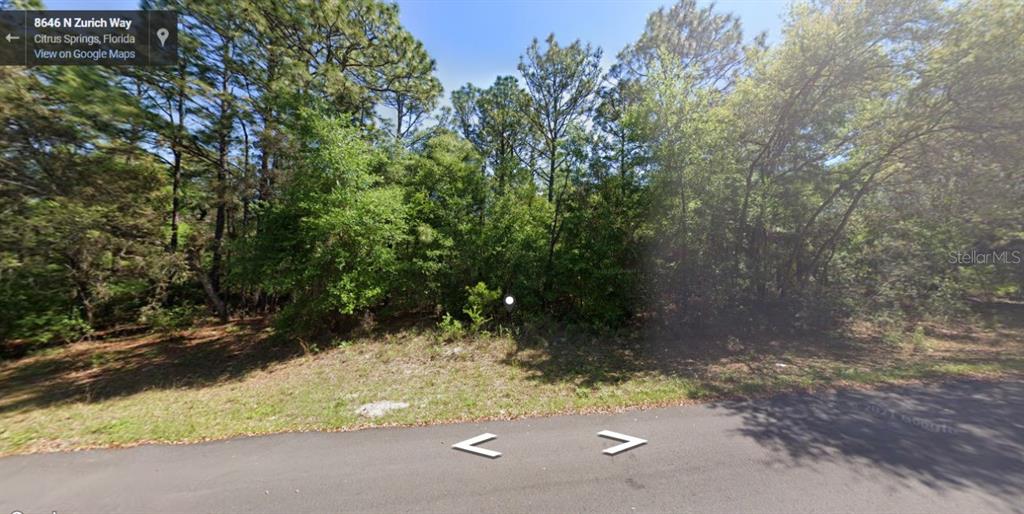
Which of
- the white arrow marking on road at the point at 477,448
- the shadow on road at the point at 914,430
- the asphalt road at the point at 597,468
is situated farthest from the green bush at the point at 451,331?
the shadow on road at the point at 914,430

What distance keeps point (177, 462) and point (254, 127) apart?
1158 cm

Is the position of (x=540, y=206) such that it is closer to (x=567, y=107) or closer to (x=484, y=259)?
(x=484, y=259)

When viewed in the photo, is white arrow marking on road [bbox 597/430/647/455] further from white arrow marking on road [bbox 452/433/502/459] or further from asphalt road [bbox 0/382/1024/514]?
white arrow marking on road [bbox 452/433/502/459]

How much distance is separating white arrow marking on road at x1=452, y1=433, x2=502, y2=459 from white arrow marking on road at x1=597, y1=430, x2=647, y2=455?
129 centimetres

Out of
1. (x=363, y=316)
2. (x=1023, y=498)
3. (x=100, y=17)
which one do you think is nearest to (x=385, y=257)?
(x=363, y=316)

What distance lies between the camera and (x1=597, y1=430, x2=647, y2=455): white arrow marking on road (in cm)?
379

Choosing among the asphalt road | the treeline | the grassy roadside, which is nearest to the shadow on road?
the asphalt road

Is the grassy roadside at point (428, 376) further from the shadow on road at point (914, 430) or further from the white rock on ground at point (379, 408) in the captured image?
the shadow on road at point (914, 430)

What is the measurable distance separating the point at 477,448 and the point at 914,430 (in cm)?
537

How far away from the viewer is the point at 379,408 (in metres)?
5.45

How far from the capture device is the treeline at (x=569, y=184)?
7547 mm

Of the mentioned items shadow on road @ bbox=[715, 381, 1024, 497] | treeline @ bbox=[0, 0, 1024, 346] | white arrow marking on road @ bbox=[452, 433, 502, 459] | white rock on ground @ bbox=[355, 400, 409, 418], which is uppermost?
treeline @ bbox=[0, 0, 1024, 346]

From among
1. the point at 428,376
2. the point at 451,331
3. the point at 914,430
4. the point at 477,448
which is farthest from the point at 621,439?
the point at 451,331

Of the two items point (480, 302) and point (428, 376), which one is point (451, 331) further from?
point (428, 376)
